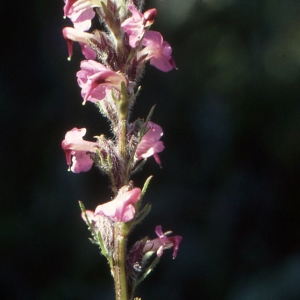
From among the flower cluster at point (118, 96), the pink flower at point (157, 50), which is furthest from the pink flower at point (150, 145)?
the pink flower at point (157, 50)

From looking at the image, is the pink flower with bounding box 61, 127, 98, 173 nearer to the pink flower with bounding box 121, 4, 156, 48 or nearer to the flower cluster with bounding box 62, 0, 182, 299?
the flower cluster with bounding box 62, 0, 182, 299

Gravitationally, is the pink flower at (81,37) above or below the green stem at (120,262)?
above

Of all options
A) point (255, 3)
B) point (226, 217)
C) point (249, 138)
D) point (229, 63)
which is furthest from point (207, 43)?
point (226, 217)

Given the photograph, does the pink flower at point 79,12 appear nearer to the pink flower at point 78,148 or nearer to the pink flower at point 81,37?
the pink flower at point 81,37

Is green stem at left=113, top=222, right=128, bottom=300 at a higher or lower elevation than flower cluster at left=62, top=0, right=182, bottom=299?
lower

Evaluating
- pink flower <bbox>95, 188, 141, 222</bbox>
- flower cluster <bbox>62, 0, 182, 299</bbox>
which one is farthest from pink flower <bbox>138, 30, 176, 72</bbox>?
pink flower <bbox>95, 188, 141, 222</bbox>

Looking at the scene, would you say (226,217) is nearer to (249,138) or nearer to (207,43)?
(249,138)
